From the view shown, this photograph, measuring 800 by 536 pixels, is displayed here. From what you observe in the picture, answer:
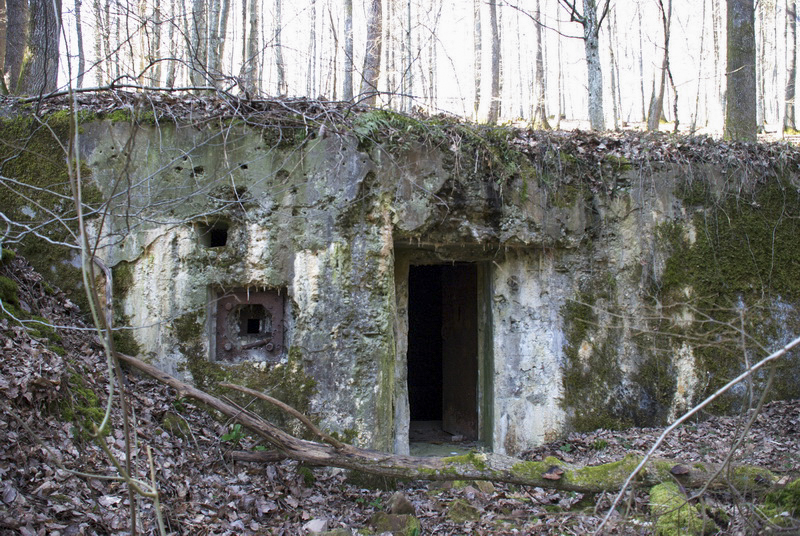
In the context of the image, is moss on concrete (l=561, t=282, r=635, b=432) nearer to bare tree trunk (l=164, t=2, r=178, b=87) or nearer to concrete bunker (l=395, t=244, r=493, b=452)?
concrete bunker (l=395, t=244, r=493, b=452)

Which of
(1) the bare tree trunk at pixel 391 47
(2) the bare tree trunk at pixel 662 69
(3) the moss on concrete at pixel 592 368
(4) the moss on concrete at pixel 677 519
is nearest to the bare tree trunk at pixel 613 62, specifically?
(2) the bare tree trunk at pixel 662 69

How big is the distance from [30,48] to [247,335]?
174 inches

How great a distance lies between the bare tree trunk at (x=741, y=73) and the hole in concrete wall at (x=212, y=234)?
6641mm

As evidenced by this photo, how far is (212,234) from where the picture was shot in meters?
5.20

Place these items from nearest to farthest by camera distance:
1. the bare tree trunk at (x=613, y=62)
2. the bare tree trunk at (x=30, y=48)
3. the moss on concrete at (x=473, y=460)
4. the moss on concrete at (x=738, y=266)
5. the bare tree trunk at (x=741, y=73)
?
the moss on concrete at (x=473, y=460), the moss on concrete at (x=738, y=266), the bare tree trunk at (x=30, y=48), the bare tree trunk at (x=741, y=73), the bare tree trunk at (x=613, y=62)

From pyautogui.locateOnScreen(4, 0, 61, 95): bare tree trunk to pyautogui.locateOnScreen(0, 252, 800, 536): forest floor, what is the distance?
9.01 feet

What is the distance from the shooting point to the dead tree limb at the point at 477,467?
402 cm

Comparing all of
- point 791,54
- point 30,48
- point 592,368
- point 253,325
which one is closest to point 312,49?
point 30,48

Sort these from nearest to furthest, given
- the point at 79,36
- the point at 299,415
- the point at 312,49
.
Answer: the point at 299,415
the point at 79,36
the point at 312,49

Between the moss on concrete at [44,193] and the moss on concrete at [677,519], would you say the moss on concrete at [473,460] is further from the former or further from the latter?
the moss on concrete at [44,193]

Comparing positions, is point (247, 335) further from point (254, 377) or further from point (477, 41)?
point (477, 41)

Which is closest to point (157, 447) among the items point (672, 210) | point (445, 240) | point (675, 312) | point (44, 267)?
point (44, 267)

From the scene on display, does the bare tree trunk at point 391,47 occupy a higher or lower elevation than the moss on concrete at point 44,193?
higher

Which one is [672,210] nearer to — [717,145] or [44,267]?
[717,145]
